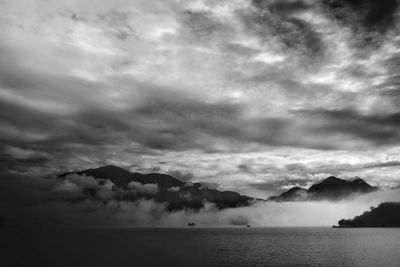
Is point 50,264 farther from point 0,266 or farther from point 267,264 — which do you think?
point 267,264

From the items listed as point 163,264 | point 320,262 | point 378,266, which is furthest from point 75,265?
point 378,266

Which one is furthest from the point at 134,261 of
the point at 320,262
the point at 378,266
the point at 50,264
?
the point at 378,266

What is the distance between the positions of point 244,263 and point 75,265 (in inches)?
2755

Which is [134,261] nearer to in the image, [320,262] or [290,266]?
[290,266]

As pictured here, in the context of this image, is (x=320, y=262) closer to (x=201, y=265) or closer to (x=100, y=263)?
(x=201, y=265)

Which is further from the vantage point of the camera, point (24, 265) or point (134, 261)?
point (134, 261)

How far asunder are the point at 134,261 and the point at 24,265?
42.5 meters

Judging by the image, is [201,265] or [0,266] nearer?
[0,266]

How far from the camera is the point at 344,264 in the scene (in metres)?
156

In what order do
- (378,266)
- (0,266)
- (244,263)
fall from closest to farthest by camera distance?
(0,266), (378,266), (244,263)

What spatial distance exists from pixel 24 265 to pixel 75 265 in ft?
65.1

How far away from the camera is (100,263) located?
149m

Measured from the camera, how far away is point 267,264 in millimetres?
157375

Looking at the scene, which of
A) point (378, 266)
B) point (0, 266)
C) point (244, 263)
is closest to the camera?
point (0, 266)
